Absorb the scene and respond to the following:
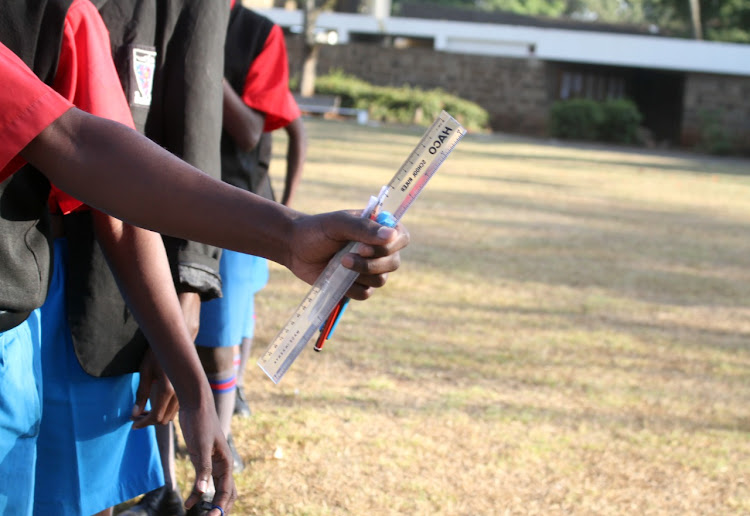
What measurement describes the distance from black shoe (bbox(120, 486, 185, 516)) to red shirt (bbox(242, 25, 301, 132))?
4.22 feet

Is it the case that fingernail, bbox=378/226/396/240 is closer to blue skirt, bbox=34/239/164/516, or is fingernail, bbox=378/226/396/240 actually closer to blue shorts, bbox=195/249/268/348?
blue skirt, bbox=34/239/164/516

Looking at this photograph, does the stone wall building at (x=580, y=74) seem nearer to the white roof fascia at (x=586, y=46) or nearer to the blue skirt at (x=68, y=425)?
the white roof fascia at (x=586, y=46)

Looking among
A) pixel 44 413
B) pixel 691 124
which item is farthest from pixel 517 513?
pixel 691 124

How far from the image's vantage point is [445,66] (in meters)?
33.0

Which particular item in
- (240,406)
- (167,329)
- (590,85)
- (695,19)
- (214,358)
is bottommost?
(240,406)

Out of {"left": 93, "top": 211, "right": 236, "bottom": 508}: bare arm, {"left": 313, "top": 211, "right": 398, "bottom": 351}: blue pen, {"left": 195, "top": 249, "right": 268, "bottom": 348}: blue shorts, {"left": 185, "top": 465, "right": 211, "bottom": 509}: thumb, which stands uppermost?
{"left": 313, "top": 211, "right": 398, "bottom": 351}: blue pen

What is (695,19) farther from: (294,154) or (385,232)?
(385,232)

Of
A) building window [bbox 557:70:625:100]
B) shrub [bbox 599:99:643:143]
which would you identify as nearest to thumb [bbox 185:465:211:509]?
shrub [bbox 599:99:643:143]

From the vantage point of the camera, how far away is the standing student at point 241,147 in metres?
3.07

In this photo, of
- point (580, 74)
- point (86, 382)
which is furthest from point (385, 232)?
point (580, 74)

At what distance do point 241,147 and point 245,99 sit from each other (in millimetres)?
174

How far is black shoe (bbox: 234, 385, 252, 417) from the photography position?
3.94 m

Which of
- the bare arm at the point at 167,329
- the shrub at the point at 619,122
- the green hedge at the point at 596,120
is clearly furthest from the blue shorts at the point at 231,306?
the shrub at the point at 619,122

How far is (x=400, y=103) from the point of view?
97.8 ft
